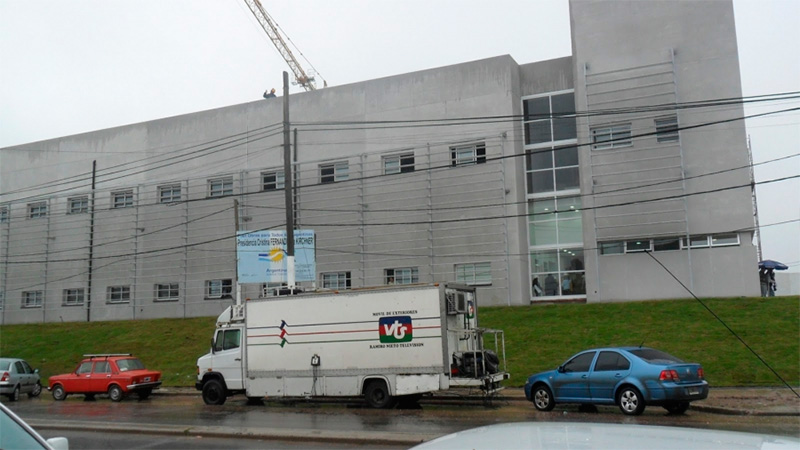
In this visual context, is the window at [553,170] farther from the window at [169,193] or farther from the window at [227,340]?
the window at [169,193]


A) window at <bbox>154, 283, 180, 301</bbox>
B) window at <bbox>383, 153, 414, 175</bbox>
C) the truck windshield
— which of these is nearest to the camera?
the truck windshield

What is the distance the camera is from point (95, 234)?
40.6 m

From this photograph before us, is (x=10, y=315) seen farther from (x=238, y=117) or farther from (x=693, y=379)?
(x=693, y=379)

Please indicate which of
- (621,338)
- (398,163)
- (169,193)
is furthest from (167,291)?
(621,338)

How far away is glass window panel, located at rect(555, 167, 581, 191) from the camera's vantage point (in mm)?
30312

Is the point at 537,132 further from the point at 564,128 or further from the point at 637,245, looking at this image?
the point at 637,245

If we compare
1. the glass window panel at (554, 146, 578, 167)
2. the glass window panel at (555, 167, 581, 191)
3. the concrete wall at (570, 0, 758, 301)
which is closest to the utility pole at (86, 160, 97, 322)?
the glass window panel at (555, 167, 581, 191)

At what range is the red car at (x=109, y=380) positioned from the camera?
76.5 ft

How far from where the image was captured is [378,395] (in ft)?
57.3

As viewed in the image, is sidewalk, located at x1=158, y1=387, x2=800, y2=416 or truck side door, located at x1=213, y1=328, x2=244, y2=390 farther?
truck side door, located at x1=213, y1=328, x2=244, y2=390

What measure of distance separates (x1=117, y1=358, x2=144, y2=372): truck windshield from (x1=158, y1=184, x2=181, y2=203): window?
1577 centimetres

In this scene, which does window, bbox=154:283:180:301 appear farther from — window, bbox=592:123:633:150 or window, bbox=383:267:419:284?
window, bbox=592:123:633:150

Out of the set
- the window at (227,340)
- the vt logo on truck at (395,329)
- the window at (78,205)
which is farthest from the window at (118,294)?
the vt logo on truck at (395,329)

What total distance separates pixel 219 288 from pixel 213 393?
16315 millimetres
